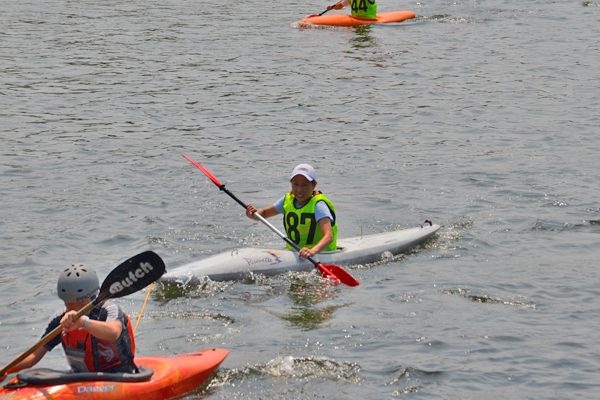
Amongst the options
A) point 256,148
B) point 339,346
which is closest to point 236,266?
point 339,346

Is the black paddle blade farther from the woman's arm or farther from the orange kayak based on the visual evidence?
the orange kayak

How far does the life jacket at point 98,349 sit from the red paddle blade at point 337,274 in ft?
9.70

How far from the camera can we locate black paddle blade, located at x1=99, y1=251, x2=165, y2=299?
4267 millimetres

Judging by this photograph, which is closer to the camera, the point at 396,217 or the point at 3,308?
the point at 3,308

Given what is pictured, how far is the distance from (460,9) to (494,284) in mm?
18244

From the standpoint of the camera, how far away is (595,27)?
20438 mm

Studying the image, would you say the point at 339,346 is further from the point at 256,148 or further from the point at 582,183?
the point at 256,148

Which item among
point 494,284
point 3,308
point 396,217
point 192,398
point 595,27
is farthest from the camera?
point 595,27

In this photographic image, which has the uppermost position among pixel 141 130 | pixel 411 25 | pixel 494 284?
pixel 411 25

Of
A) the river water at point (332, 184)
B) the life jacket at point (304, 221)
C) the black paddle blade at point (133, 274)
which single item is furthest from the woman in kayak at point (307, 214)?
the black paddle blade at point (133, 274)

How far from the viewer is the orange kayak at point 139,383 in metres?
4.16

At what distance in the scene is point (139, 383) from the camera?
14.5 ft

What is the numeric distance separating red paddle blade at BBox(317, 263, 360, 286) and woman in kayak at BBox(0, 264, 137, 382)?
2914mm

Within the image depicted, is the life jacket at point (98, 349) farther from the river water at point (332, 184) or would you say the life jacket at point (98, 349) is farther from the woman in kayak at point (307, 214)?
the woman in kayak at point (307, 214)
